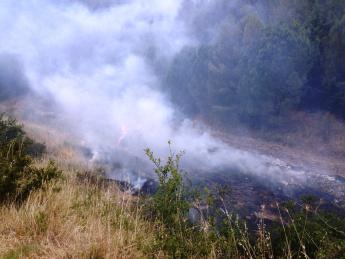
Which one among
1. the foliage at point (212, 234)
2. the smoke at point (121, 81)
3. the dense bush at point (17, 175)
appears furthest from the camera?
the smoke at point (121, 81)

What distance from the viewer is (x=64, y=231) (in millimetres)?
3242

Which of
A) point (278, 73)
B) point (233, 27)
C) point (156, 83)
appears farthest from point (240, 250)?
point (156, 83)

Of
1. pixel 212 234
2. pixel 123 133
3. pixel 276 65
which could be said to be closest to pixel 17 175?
pixel 212 234

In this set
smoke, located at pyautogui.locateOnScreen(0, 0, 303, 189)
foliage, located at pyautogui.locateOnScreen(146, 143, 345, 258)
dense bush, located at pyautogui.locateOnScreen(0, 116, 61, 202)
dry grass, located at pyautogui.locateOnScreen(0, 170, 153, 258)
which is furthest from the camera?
smoke, located at pyautogui.locateOnScreen(0, 0, 303, 189)

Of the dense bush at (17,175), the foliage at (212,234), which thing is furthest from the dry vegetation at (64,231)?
the foliage at (212,234)

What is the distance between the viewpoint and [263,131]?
18.5 metres

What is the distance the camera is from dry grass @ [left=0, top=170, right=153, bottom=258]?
2837 mm

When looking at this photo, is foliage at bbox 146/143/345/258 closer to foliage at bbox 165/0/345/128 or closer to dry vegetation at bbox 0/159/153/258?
dry vegetation at bbox 0/159/153/258

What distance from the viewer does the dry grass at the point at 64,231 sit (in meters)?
2.84

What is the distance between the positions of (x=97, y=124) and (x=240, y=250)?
16.0 metres

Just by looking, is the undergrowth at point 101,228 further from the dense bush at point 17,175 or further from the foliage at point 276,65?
the foliage at point 276,65

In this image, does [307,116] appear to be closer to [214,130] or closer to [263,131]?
[263,131]

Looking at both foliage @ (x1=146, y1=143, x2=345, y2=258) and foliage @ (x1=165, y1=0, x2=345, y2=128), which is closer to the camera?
foliage @ (x1=146, y1=143, x2=345, y2=258)

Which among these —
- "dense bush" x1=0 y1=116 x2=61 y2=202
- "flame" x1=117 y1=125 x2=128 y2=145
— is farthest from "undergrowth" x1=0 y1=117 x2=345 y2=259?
"flame" x1=117 y1=125 x2=128 y2=145
